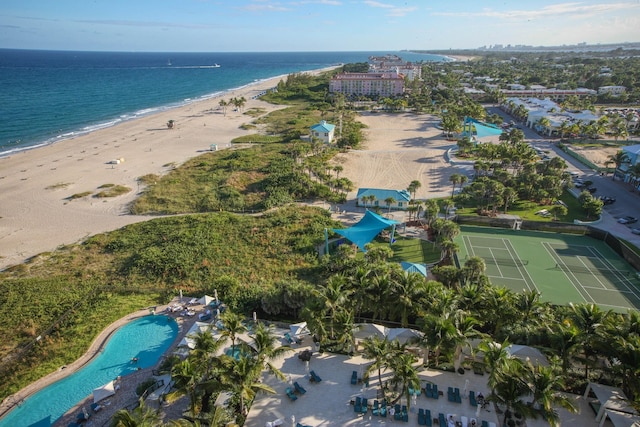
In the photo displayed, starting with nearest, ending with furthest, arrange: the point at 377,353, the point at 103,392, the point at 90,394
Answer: the point at 377,353, the point at 103,392, the point at 90,394

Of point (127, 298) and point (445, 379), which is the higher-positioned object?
point (445, 379)

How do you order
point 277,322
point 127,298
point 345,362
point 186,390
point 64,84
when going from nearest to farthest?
1. point 186,390
2. point 345,362
3. point 277,322
4. point 127,298
5. point 64,84

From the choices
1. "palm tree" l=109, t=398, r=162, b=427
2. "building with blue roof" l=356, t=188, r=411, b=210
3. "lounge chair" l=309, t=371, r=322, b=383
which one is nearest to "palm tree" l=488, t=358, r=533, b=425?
"lounge chair" l=309, t=371, r=322, b=383

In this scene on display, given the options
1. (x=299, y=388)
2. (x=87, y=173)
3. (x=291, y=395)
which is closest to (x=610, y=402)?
(x=299, y=388)

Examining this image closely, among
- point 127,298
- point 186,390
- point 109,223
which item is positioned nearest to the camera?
point 186,390

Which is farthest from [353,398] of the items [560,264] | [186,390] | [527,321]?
[560,264]

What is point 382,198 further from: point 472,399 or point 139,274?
point 472,399

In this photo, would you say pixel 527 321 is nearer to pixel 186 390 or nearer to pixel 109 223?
pixel 186 390
